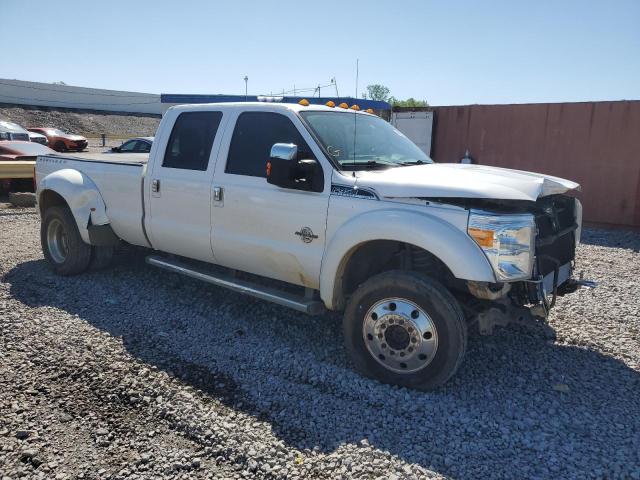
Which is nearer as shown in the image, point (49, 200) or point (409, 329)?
point (409, 329)

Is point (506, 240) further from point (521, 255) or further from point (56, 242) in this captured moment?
point (56, 242)

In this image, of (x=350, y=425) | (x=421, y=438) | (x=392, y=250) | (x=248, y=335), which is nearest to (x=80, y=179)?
(x=248, y=335)

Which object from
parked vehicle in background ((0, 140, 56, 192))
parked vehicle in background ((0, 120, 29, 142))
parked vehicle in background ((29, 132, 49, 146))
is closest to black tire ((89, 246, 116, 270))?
parked vehicle in background ((0, 140, 56, 192))

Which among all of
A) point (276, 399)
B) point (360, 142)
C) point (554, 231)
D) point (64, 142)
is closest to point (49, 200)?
point (360, 142)

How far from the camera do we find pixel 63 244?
6.57 meters

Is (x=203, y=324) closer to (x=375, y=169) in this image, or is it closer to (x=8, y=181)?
(x=375, y=169)

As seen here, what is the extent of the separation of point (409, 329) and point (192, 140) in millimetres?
2857

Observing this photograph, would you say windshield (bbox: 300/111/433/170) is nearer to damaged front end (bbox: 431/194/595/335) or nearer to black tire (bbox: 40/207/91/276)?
damaged front end (bbox: 431/194/595/335)

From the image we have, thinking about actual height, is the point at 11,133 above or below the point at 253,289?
above

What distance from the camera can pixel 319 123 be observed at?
4.48 meters

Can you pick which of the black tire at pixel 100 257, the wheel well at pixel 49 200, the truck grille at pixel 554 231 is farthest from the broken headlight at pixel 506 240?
the wheel well at pixel 49 200

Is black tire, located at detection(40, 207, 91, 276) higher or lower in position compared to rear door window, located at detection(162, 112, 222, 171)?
lower

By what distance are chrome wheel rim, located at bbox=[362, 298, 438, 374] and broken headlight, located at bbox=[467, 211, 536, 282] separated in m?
0.61

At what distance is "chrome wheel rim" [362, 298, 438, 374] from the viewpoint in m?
3.69
